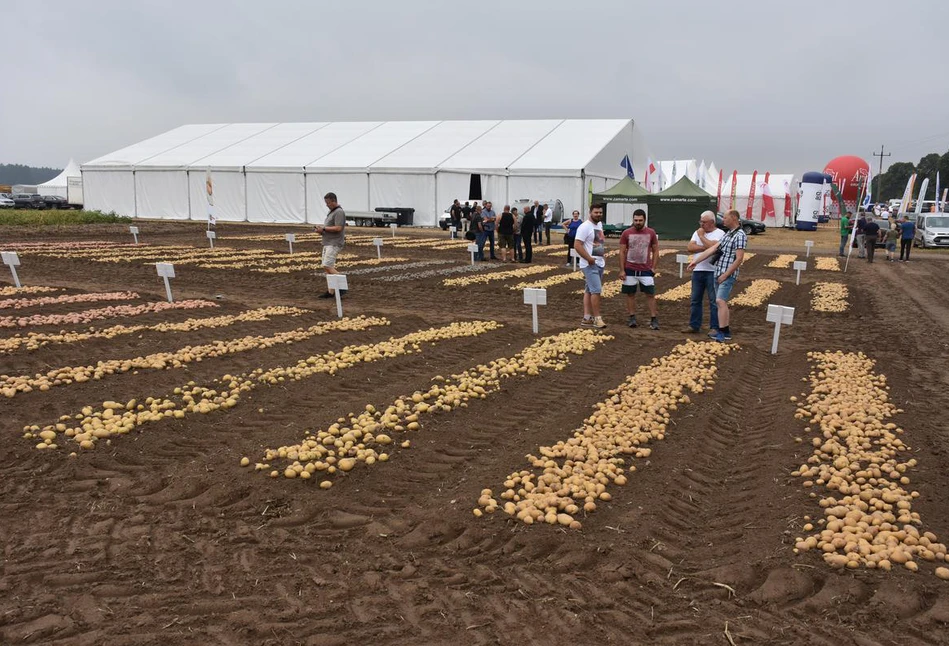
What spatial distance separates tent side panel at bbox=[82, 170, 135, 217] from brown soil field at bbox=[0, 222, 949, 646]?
4353cm

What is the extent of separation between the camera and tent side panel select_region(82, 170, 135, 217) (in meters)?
46.3

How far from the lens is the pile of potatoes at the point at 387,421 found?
4984 mm

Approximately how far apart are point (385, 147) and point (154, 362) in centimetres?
3861

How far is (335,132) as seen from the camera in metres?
48.5

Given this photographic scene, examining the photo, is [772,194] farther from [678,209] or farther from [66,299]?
[66,299]

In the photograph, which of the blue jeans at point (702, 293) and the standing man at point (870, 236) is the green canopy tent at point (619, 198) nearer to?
the standing man at point (870, 236)

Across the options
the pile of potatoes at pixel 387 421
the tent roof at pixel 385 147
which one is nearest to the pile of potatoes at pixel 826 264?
the tent roof at pixel 385 147

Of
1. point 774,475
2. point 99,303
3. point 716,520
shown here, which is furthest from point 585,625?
point 99,303

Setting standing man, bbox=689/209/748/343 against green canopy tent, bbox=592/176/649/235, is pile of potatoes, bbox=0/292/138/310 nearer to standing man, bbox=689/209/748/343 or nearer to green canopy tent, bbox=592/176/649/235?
standing man, bbox=689/209/748/343

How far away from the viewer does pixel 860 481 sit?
4.79 metres

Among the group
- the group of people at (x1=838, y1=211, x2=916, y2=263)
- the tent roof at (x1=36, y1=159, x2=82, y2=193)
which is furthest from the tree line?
the tent roof at (x1=36, y1=159, x2=82, y2=193)

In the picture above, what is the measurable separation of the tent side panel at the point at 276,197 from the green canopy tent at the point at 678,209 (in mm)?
21595

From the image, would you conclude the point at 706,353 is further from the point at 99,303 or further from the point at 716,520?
the point at 99,303

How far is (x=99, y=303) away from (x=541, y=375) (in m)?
8.57
